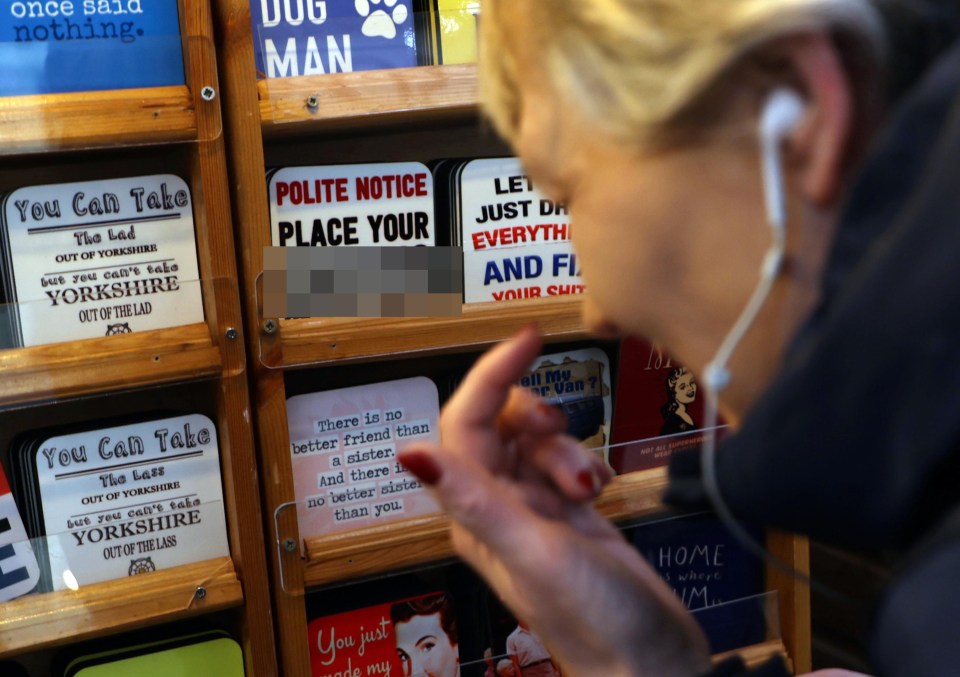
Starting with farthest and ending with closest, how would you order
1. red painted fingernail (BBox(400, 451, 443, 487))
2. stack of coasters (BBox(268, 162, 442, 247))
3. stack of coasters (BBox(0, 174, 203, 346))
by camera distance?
stack of coasters (BBox(268, 162, 442, 247))
stack of coasters (BBox(0, 174, 203, 346))
red painted fingernail (BBox(400, 451, 443, 487))

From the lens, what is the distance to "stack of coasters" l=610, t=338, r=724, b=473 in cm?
182

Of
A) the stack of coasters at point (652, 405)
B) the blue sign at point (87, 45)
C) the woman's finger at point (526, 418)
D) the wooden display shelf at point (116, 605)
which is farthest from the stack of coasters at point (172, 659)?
the woman's finger at point (526, 418)

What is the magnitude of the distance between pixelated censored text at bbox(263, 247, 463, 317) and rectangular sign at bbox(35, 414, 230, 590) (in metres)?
0.26

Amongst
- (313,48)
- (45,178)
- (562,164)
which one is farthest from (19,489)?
(562,164)

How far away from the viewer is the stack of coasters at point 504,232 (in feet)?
5.45

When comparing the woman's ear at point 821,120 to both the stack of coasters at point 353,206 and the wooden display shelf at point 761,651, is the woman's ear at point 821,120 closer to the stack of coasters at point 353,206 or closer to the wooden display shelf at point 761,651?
the stack of coasters at point 353,206

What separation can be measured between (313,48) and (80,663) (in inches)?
40.8

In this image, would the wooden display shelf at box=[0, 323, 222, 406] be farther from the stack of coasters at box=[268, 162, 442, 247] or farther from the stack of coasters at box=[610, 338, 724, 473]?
the stack of coasters at box=[610, 338, 724, 473]

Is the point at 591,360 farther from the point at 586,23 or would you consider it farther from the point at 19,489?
the point at 586,23

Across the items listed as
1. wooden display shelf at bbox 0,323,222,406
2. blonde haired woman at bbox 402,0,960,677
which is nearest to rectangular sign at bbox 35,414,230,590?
wooden display shelf at bbox 0,323,222,406

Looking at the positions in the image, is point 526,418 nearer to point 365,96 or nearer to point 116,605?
point 365,96

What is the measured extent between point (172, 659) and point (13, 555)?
0.31 m

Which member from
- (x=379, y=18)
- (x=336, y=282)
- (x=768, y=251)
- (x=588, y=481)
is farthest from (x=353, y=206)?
(x=768, y=251)

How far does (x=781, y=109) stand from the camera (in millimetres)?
497
